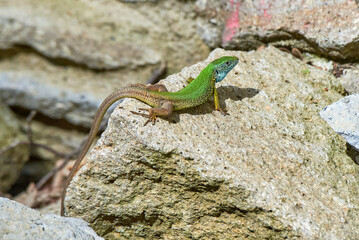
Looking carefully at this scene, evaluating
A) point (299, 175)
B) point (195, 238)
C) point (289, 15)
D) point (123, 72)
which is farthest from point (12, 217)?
point (289, 15)

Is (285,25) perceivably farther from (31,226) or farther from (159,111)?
(31,226)

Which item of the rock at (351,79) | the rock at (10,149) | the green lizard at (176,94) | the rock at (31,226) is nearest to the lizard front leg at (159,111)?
the green lizard at (176,94)

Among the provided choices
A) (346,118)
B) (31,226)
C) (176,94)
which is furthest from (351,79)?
(31,226)

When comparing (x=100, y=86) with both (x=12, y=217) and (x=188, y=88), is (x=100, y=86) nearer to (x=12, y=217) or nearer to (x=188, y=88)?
(x=188, y=88)

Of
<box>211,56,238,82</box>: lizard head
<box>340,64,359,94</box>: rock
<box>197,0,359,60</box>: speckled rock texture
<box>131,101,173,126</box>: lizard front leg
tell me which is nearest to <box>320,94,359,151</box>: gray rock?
<box>340,64,359,94</box>: rock

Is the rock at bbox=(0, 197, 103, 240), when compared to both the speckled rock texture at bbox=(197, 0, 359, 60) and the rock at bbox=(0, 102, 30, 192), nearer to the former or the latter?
the rock at bbox=(0, 102, 30, 192)

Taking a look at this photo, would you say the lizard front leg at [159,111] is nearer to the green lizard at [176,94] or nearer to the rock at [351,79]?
the green lizard at [176,94]
